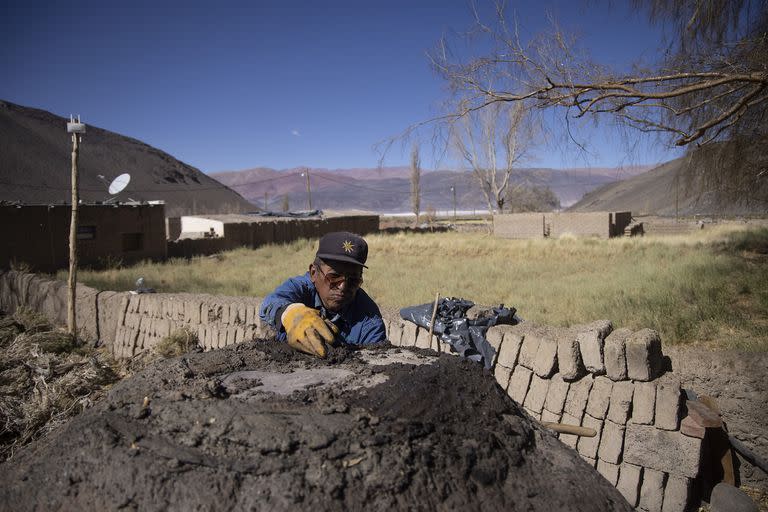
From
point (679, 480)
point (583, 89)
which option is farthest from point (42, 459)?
point (583, 89)

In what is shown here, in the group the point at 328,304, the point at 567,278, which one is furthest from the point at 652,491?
the point at 567,278

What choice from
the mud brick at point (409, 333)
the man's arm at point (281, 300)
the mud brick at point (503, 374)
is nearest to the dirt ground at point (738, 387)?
the mud brick at point (503, 374)

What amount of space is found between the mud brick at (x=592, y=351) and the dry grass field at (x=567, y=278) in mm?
2348

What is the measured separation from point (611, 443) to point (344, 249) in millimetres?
Answer: 2948

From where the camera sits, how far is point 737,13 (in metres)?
6.18

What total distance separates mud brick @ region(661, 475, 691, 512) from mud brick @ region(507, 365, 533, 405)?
49.5 inches

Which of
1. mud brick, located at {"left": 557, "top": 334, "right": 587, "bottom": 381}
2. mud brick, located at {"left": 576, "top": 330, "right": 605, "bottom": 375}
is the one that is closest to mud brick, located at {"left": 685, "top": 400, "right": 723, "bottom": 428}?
mud brick, located at {"left": 576, "top": 330, "right": 605, "bottom": 375}

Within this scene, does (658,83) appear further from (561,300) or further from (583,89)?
(561,300)

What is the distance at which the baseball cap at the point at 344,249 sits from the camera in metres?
2.60

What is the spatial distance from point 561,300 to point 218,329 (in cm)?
586

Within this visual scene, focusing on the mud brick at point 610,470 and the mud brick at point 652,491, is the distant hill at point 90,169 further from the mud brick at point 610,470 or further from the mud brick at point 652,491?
the mud brick at point 652,491

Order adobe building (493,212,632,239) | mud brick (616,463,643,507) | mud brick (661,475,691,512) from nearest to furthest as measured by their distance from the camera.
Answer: mud brick (661,475,691,512), mud brick (616,463,643,507), adobe building (493,212,632,239)

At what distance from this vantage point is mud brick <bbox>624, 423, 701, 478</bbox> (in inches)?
153

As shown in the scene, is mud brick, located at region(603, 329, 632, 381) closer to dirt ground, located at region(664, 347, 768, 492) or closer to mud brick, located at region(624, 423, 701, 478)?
mud brick, located at region(624, 423, 701, 478)
